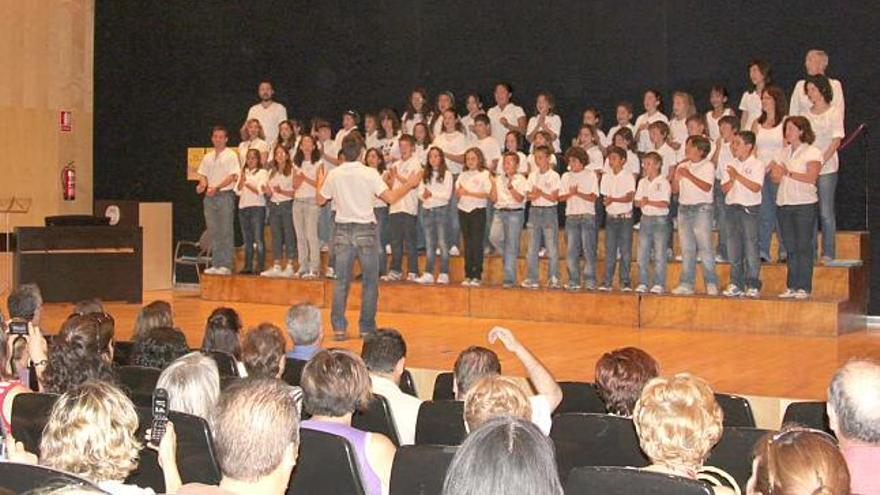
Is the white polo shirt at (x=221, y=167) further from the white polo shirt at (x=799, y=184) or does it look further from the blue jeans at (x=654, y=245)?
the white polo shirt at (x=799, y=184)

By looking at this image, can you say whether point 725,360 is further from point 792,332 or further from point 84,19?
Answer: point 84,19

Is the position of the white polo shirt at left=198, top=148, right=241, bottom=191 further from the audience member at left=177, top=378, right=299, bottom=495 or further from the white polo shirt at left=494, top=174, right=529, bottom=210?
the audience member at left=177, top=378, right=299, bottom=495

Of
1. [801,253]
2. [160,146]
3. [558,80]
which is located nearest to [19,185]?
[160,146]

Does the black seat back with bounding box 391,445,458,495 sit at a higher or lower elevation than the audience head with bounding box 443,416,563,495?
lower

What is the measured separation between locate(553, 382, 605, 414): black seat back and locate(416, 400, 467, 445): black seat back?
1.00 metres

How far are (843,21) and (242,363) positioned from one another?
7397 mm

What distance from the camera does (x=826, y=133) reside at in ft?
A: 30.0

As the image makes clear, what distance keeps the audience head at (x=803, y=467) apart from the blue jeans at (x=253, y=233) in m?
9.32

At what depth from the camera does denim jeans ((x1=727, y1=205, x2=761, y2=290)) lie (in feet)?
29.5

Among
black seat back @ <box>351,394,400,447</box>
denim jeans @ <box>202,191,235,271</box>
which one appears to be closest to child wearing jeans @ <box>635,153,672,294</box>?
denim jeans @ <box>202,191,235,271</box>

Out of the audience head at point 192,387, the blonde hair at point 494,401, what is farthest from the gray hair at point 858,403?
the audience head at point 192,387

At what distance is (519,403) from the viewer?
3049 millimetres

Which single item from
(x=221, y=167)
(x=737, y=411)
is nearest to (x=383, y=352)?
(x=737, y=411)

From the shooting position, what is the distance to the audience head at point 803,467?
217 centimetres
